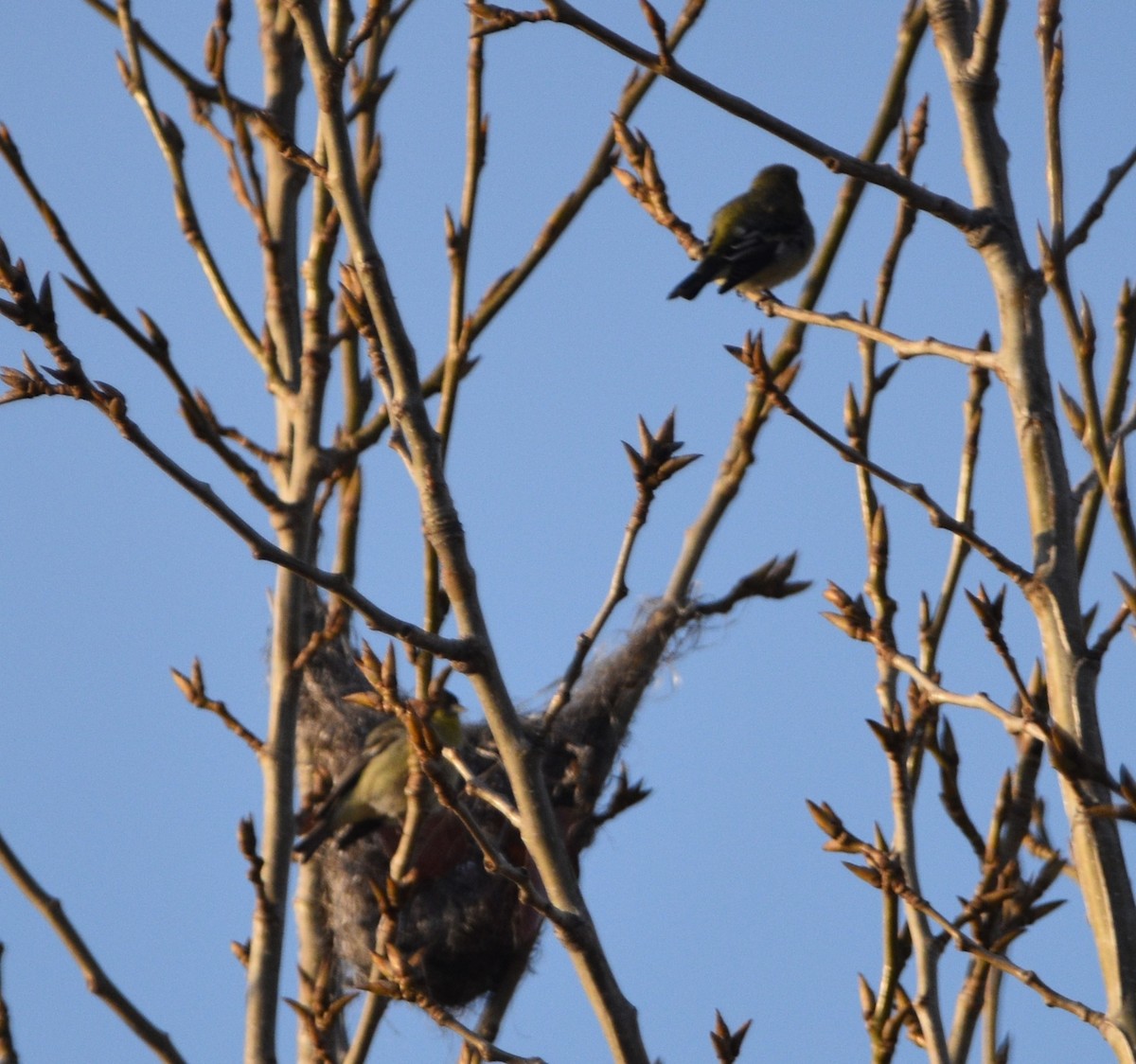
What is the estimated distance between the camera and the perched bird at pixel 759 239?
18.7ft

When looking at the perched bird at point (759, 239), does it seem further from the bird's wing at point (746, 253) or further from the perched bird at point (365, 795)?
the perched bird at point (365, 795)

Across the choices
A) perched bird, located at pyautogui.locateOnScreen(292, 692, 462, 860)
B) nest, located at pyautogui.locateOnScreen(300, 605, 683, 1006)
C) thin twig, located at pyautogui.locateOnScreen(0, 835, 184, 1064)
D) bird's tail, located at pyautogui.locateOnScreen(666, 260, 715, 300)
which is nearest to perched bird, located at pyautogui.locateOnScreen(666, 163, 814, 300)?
bird's tail, located at pyautogui.locateOnScreen(666, 260, 715, 300)

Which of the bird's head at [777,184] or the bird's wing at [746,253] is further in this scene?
the bird's head at [777,184]

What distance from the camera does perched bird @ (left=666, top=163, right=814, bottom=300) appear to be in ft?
18.7

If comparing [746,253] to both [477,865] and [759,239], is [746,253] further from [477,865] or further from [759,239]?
[477,865]

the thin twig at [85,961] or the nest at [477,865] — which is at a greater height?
the nest at [477,865]

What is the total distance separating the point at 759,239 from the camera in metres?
6.23

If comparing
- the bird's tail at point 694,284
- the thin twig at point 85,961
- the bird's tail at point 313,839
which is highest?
the bird's tail at point 694,284

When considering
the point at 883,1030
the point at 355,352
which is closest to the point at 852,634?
the point at 883,1030

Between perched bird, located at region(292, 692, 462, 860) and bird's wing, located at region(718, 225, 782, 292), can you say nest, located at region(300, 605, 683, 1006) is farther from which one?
bird's wing, located at region(718, 225, 782, 292)

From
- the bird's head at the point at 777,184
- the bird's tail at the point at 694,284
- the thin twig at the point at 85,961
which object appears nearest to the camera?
the thin twig at the point at 85,961

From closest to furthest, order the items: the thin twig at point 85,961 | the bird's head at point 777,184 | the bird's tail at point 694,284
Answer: the thin twig at point 85,961 → the bird's tail at point 694,284 → the bird's head at point 777,184

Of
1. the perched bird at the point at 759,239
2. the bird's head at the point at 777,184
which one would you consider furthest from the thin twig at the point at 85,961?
the bird's head at the point at 777,184

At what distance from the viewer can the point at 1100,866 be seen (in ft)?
7.82
